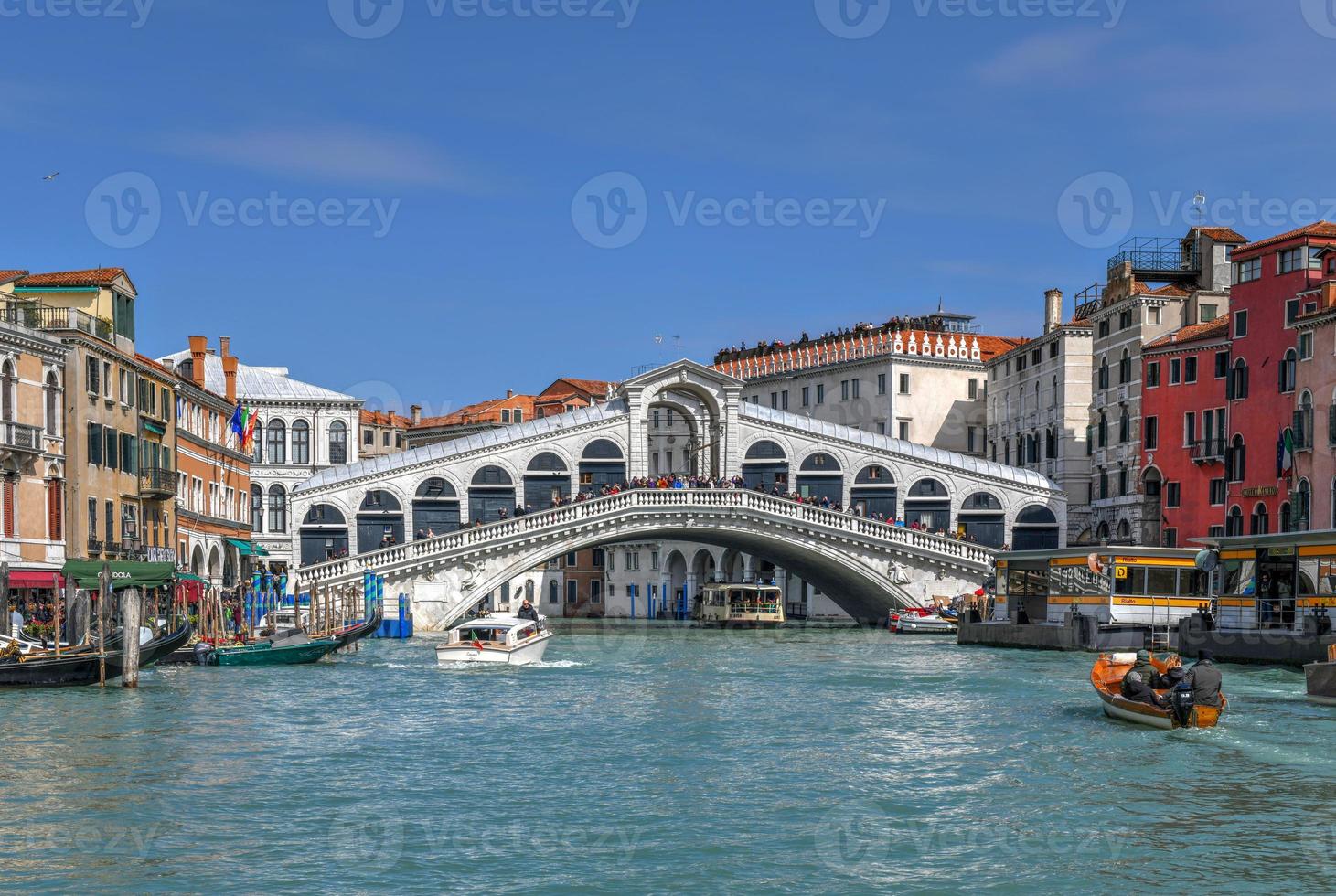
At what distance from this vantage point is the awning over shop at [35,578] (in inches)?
1377

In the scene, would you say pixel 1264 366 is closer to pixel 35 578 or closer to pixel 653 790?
pixel 35 578

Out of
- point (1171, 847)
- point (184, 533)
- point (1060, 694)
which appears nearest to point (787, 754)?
point (1171, 847)

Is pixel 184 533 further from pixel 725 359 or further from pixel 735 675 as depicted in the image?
pixel 725 359

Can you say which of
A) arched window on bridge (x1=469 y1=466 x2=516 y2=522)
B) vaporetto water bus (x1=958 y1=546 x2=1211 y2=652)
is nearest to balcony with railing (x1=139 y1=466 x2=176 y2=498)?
arched window on bridge (x1=469 y1=466 x2=516 y2=522)

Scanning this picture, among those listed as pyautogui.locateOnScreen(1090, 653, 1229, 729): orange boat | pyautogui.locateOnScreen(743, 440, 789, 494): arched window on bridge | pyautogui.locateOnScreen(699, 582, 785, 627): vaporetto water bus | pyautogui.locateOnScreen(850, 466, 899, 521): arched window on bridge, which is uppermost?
pyautogui.locateOnScreen(743, 440, 789, 494): arched window on bridge

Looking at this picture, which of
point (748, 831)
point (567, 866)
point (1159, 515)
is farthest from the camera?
point (1159, 515)

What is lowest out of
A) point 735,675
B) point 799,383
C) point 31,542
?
point 735,675

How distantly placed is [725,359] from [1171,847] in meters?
68.4

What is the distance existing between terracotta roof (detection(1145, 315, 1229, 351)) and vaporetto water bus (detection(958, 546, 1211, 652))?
349 inches

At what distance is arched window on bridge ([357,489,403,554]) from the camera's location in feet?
179

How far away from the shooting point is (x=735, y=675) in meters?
34.9

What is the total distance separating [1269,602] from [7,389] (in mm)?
25350

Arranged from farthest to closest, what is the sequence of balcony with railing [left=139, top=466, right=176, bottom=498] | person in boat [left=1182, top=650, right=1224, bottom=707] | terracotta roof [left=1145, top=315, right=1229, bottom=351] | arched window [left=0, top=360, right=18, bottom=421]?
terracotta roof [left=1145, top=315, right=1229, bottom=351] → balcony with railing [left=139, top=466, right=176, bottom=498] → arched window [left=0, top=360, right=18, bottom=421] → person in boat [left=1182, top=650, right=1224, bottom=707]

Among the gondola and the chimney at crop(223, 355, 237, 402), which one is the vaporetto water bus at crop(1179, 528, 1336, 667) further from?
the chimney at crop(223, 355, 237, 402)
